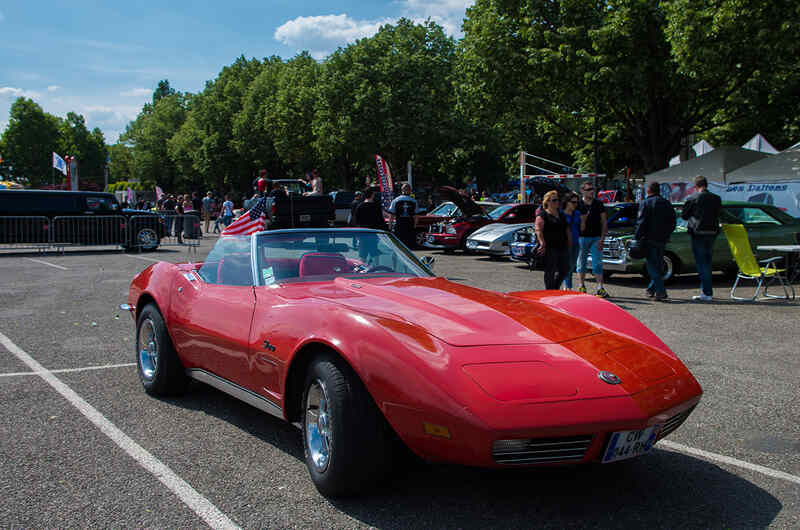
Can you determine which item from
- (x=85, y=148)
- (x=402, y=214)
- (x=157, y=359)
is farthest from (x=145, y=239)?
(x=85, y=148)

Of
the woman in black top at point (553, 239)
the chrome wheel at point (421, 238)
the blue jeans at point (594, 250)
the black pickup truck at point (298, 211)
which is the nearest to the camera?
the woman in black top at point (553, 239)

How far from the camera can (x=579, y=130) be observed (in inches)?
1169

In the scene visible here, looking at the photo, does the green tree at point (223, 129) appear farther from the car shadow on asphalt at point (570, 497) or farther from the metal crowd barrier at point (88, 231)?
the car shadow on asphalt at point (570, 497)

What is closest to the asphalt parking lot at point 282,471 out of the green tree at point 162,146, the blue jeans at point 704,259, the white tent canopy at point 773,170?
the blue jeans at point 704,259

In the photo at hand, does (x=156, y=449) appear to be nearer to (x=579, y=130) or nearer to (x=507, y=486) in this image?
(x=507, y=486)

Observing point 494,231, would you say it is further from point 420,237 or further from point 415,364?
point 415,364

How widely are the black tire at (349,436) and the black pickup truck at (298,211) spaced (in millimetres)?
10659

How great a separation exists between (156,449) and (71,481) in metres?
0.54

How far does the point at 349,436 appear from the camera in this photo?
9.73 feet

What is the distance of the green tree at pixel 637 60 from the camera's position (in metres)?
18.3

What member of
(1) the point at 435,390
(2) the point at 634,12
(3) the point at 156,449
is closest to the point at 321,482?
(1) the point at 435,390

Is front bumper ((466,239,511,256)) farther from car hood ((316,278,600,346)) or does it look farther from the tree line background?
car hood ((316,278,600,346))

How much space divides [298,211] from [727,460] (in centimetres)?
1187

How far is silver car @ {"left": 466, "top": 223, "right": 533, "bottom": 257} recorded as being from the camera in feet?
56.2
